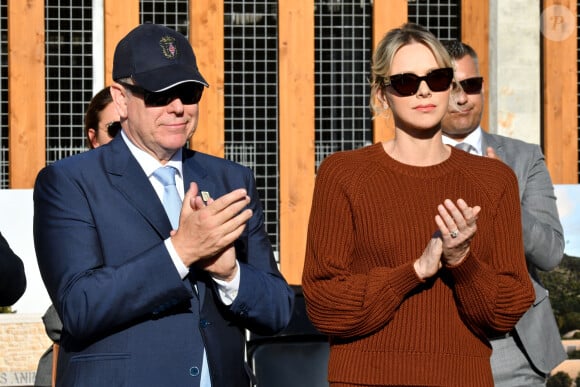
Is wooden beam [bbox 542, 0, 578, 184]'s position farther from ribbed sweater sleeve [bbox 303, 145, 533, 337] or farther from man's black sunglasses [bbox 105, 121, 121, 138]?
ribbed sweater sleeve [bbox 303, 145, 533, 337]

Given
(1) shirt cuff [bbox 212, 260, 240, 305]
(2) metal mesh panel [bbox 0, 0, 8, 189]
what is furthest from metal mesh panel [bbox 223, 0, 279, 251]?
(1) shirt cuff [bbox 212, 260, 240, 305]

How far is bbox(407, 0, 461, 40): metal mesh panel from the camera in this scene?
10.4 meters

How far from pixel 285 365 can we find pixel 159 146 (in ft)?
7.57

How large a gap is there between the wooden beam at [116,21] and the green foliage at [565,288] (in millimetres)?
4477

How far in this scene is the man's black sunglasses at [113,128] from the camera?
16.3 feet

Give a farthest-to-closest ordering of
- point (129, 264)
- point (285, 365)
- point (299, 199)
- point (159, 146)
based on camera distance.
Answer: point (299, 199) < point (285, 365) < point (159, 146) < point (129, 264)

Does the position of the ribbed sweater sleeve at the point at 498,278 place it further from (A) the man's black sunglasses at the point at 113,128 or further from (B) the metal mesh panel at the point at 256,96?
(B) the metal mesh panel at the point at 256,96

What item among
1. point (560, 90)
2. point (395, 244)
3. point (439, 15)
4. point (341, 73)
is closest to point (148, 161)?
point (395, 244)

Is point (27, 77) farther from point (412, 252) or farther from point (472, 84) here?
point (412, 252)

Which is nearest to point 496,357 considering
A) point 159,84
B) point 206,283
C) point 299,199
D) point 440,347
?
point 440,347

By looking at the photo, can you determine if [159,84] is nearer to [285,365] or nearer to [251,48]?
[285,365]

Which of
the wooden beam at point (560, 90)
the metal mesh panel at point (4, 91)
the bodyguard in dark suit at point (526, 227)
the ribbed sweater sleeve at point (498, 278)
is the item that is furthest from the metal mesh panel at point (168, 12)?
the ribbed sweater sleeve at point (498, 278)

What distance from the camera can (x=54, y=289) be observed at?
3299mm

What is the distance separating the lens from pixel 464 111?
4895 millimetres
